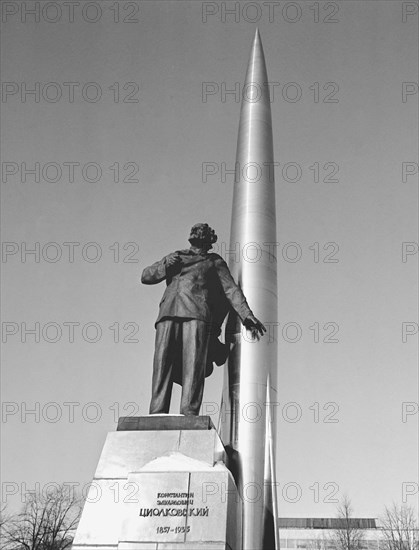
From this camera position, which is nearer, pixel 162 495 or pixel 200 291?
pixel 162 495

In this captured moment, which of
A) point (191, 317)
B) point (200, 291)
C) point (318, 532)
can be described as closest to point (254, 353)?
point (200, 291)

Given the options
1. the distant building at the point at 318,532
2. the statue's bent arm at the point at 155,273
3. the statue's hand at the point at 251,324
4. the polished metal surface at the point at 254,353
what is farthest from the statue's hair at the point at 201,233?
the distant building at the point at 318,532

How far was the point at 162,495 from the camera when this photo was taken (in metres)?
12.8

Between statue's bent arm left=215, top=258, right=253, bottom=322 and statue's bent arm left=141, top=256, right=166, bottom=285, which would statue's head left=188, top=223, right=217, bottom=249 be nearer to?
statue's bent arm left=215, top=258, right=253, bottom=322

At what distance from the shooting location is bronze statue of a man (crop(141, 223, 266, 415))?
51.3ft

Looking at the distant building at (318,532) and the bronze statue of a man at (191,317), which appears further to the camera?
the distant building at (318,532)

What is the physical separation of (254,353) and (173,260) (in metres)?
3.88

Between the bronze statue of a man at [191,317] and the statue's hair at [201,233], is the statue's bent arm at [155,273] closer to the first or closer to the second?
the bronze statue of a man at [191,317]

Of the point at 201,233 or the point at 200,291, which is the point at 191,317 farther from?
the point at 201,233

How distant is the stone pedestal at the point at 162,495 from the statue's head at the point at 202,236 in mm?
4245

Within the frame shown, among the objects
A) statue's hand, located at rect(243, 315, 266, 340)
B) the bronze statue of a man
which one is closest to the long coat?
the bronze statue of a man

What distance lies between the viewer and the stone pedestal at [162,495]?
12492 mm

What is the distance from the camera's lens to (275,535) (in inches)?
694

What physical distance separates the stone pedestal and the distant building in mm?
51968
